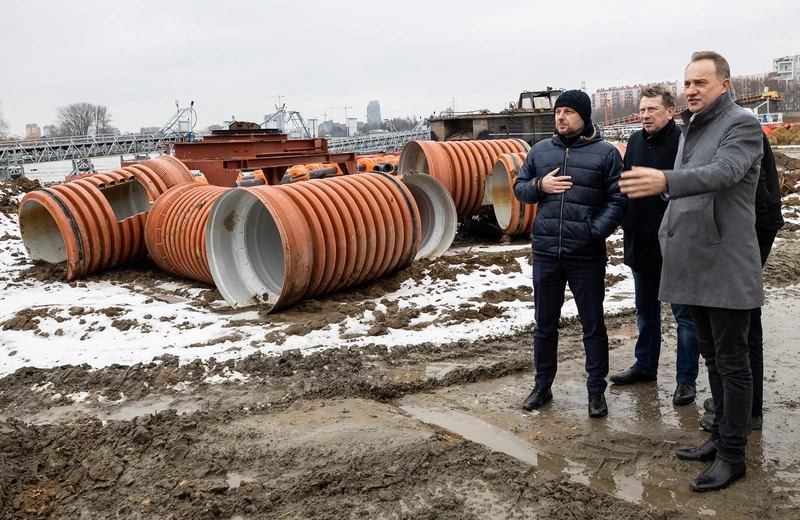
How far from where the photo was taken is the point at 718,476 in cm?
353

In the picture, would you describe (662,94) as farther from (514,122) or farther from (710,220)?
(514,122)

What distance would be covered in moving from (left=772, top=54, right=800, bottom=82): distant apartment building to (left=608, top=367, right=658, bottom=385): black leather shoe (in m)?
132

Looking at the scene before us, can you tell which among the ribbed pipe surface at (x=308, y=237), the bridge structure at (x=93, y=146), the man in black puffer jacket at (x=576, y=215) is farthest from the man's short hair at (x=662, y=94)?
the bridge structure at (x=93, y=146)

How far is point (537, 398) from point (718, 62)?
234cm

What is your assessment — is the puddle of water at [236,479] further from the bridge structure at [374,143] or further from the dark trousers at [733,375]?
the bridge structure at [374,143]

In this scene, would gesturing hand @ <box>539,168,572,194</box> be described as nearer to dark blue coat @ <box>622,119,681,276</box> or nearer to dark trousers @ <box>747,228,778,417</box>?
dark blue coat @ <box>622,119,681,276</box>

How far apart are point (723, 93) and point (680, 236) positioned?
0.74 metres

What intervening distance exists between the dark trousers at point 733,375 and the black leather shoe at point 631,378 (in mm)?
1404

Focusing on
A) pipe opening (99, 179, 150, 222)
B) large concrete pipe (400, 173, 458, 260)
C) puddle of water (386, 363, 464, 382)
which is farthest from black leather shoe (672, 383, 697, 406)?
pipe opening (99, 179, 150, 222)

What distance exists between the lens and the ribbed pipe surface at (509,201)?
10695 mm

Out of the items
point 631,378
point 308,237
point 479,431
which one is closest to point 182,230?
point 308,237

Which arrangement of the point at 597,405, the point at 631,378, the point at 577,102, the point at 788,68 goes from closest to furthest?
1. the point at 577,102
2. the point at 597,405
3. the point at 631,378
4. the point at 788,68

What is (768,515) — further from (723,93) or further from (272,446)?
(272,446)

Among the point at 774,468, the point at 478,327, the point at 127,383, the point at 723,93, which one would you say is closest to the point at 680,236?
the point at 723,93
